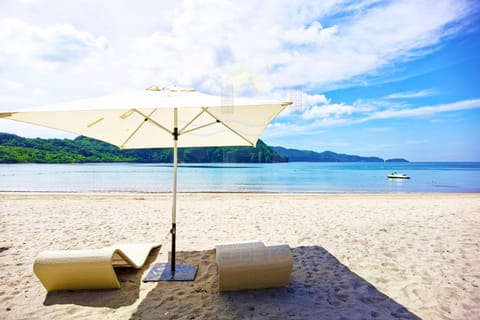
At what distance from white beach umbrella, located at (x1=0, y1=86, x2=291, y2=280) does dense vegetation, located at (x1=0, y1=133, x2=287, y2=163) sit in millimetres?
77365

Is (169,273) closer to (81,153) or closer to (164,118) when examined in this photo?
(164,118)

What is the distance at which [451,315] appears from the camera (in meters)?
2.90

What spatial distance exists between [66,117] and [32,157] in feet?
286

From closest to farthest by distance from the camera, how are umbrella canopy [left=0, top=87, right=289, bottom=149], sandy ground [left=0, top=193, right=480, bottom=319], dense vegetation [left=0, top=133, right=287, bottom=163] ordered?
umbrella canopy [left=0, top=87, right=289, bottom=149]
sandy ground [left=0, top=193, right=480, bottom=319]
dense vegetation [left=0, top=133, right=287, bottom=163]

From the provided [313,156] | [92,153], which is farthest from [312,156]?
[92,153]

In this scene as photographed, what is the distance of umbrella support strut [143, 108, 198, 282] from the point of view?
3.76 meters

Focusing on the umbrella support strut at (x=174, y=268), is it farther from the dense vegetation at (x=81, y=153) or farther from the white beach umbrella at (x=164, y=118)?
the dense vegetation at (x=81, y=153)

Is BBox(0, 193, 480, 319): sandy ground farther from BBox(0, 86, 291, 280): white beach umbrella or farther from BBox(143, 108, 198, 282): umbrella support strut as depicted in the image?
BBox(0, 86, 291, 280): white beach umbrella

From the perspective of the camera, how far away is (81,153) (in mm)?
83750

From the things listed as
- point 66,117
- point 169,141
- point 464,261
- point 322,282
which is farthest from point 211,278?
point 464,261

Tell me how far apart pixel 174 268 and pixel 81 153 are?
90.9m

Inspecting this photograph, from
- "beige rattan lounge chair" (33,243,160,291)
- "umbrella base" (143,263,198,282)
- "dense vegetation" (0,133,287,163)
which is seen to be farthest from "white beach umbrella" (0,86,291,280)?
"dense vegetation" (0,133,287,163)

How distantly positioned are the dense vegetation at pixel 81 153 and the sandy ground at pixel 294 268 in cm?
7485

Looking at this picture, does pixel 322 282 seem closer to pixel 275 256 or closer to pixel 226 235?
pixel 275 256
